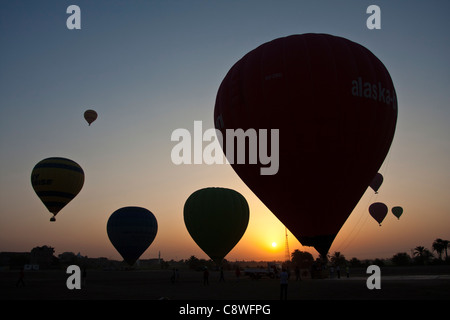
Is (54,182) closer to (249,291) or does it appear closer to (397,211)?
(249,291)

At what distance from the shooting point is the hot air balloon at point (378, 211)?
4512 cm

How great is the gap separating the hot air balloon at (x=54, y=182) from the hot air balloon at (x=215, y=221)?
484 inches

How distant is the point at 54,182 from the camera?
34.7m

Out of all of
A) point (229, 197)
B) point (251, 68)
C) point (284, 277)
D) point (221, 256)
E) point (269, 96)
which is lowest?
point (221, 256)

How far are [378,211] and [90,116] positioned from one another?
121ft

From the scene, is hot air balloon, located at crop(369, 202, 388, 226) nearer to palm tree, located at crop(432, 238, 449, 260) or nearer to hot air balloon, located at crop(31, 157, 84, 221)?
hot air balloon, located at crop(31, 157, 84, 221)

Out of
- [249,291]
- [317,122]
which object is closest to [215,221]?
[249,291]

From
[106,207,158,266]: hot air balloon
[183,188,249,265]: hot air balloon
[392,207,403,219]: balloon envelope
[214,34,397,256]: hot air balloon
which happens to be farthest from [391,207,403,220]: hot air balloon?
[214,34,397,256]: hot air balloon

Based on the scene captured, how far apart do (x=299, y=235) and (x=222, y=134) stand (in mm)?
6014

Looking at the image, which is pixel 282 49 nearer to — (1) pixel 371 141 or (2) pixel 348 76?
(2) pixel 348 76

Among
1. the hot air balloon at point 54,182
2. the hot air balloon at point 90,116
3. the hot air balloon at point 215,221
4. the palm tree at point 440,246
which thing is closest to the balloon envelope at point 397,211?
the hot air balloon at point 215,221

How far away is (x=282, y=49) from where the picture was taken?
15.8 m
